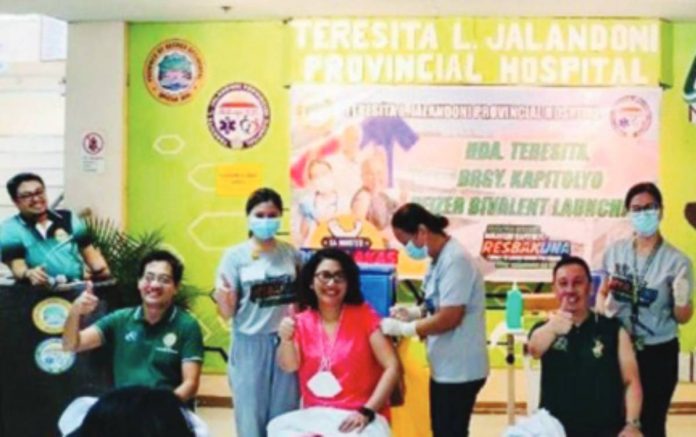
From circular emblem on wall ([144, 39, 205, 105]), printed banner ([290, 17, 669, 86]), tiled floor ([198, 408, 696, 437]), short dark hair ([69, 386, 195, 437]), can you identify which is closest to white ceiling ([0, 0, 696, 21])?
printed banner ([290, 17, 669, 86])

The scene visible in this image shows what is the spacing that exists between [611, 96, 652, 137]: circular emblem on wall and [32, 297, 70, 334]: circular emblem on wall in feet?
11.5

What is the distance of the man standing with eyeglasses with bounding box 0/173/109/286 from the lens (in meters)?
4.70

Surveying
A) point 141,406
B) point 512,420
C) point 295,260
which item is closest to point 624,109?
point 512,420

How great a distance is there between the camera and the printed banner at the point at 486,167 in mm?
6227

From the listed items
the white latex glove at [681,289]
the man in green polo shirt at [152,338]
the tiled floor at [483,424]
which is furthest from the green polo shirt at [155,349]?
the tiled floor at [483,424]

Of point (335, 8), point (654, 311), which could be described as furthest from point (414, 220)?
point (335, 8)

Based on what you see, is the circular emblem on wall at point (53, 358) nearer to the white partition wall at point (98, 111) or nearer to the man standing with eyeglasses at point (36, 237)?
the man standing with eyeglasses at point (36, 237)

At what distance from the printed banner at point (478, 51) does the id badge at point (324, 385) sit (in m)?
3.12

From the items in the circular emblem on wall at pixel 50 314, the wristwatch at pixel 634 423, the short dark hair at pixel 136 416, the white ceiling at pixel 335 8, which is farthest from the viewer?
the white ceiling at pixel 335 8

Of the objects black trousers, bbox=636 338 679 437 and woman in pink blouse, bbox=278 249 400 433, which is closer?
woman in pink blouse, bbox=278 249 400 433

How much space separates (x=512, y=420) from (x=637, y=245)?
1.61 metres

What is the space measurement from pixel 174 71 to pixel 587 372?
4.06 metres

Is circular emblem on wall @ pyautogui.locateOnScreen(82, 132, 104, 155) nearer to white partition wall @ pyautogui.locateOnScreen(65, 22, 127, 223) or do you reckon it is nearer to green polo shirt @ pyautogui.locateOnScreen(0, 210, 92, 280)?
white partition wall @ pyautogui.locateOnScreen(65, 22, 127, 223)

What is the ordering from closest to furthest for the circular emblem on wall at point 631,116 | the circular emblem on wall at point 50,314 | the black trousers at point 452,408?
1. the black trousers at point 452,408
2. the circular emblem on wall at point 50,314
3. the circular emblem on wall at point 631,116
